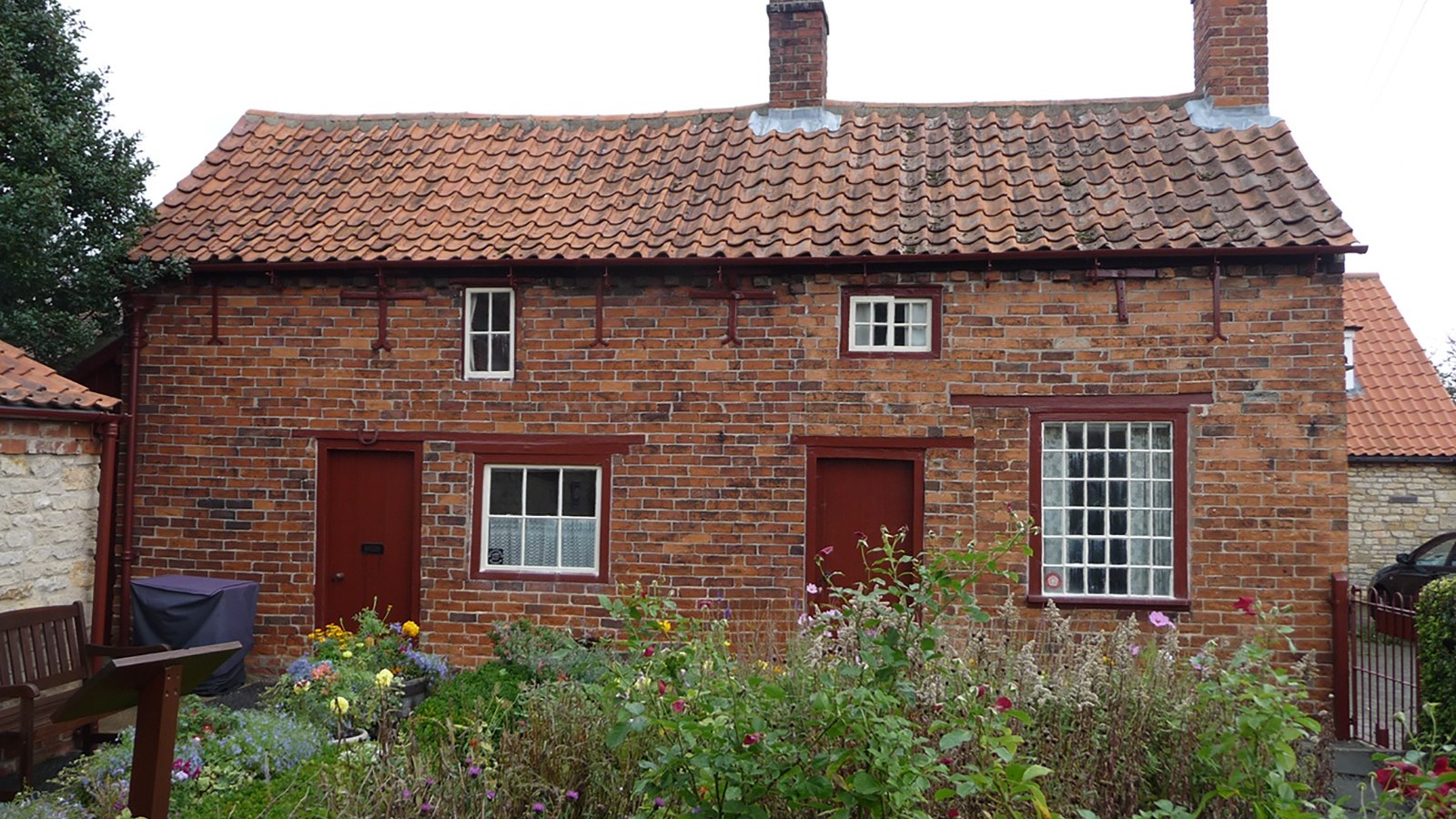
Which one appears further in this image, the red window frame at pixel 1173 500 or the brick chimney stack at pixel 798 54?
the brick chimney stack at pixel 798 54

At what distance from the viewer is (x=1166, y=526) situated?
29.0 feet

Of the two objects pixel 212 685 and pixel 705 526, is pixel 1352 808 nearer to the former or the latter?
pixel 705 526

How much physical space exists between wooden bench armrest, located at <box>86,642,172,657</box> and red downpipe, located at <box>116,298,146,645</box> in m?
2.41

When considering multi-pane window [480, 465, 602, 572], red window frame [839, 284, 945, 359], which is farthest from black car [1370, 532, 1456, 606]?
multi-pane window [480, 465, 602, 572]

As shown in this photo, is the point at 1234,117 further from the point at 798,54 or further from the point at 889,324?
the point at 798,54

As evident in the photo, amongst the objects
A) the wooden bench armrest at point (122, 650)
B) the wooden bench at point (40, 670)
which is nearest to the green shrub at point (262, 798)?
the wooden bench at point (40, 670)

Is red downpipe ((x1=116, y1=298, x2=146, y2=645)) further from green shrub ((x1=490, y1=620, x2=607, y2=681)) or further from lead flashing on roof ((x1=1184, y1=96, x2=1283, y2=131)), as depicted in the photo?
lead flashing on roof ((x1=1184, y1=96, x2=1283, y2=131))

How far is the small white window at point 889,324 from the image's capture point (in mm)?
9188

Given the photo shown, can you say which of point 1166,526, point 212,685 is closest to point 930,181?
point 1166,526

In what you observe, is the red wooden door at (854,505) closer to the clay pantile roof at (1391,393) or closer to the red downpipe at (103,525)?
the red downpipe at (103,525)

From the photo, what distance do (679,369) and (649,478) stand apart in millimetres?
1029

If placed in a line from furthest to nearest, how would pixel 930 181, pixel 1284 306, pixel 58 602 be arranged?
pixel 930 181 → pixel 1284 306 → pixel 58 602

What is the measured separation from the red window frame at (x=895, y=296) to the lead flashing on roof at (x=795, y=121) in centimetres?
287

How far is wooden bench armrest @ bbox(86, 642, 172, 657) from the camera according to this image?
6.96 metres
